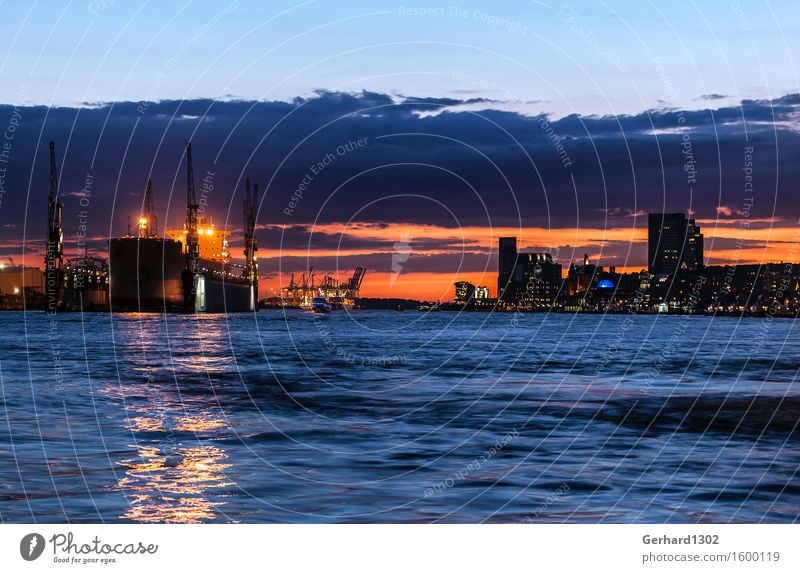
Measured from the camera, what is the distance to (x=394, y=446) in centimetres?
2525

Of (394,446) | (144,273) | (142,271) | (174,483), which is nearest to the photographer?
(174,483)

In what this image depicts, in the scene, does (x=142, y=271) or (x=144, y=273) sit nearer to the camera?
(x=142, y=271)

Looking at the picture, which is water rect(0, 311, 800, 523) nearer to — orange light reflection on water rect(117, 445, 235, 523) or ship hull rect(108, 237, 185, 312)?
orange light reflection on water rect(117, 445, 235, 523)

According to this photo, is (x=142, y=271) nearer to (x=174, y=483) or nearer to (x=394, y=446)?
(x=394, y=446)

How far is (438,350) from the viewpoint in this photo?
284 feet

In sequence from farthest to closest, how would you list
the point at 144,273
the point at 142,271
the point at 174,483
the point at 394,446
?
the point at 144,273 → the point at 142,271 → the point at 394,446 → the point at 174,483

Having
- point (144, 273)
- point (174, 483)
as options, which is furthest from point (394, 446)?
point (144, 273)

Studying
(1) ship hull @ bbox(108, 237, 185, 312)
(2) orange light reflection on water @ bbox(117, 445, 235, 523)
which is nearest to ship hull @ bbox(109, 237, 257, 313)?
(1) ship hull @ bbox(108, 237, 185, 312)

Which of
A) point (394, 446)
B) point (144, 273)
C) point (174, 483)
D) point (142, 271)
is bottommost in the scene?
point (144, 273)

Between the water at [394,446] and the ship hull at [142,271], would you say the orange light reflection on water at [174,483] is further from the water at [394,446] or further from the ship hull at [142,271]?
the ship hull at [142,271]

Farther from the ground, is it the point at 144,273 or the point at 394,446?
the point at 394,446

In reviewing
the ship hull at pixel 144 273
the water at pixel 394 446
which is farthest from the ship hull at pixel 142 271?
the water at pixel 394 446
